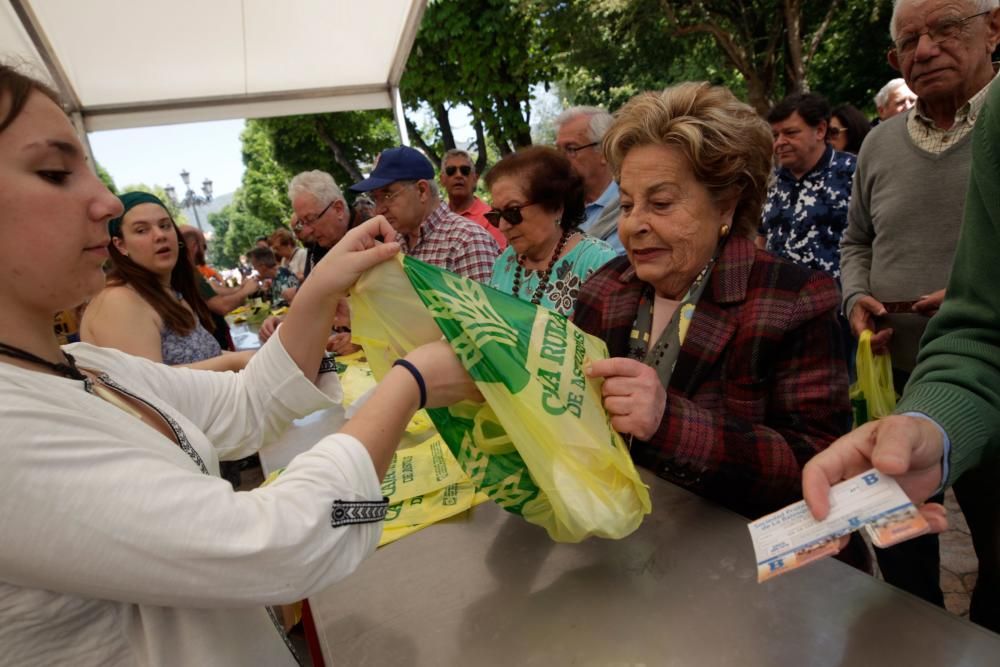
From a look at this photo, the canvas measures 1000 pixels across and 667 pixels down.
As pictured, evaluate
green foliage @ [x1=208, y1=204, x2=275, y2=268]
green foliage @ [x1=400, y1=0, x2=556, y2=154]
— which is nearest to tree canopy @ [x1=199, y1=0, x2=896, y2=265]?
green foliage @ [x1=400, y1=0, x2=556, y2=154]

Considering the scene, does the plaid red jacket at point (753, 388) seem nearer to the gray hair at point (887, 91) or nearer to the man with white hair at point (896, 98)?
the man with white hair at point (896, 98)

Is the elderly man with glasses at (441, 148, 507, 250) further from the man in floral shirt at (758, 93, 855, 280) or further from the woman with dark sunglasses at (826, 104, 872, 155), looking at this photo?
the woman with dark sunglasses at (826, 104, 872, 155)

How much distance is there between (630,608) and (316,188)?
4165mm

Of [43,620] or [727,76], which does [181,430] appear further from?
[727,76]

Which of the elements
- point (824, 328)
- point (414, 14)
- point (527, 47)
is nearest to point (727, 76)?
point (527, 47)

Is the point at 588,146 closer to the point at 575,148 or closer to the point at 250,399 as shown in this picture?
the point at 575,148

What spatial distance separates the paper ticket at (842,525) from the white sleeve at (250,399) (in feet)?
4.03

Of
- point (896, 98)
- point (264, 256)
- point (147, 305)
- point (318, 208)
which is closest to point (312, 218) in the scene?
point (318, 208)

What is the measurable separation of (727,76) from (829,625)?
23064 mm

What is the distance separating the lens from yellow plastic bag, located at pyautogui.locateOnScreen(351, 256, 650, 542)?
1101 millimetres

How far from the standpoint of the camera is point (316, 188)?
4488 millimetres

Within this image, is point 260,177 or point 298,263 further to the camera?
point 260,177

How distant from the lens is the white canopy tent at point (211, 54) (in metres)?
4.86

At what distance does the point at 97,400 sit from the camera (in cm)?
93
